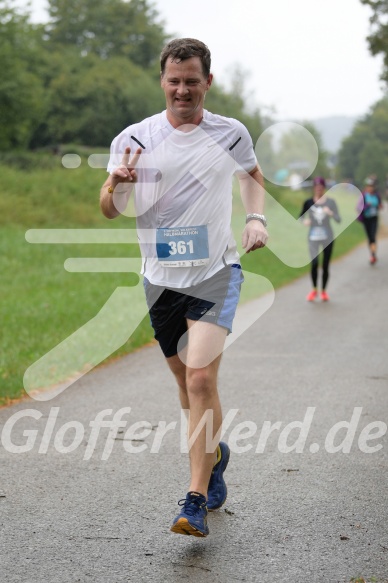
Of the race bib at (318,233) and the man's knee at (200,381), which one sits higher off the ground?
the man's knee at (200,381)

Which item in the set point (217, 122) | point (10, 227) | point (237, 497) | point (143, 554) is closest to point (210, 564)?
point (143, 554)

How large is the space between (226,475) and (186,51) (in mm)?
2462

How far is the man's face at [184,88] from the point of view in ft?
15.1

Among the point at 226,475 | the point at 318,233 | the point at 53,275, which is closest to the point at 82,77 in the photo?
the point at 53,275

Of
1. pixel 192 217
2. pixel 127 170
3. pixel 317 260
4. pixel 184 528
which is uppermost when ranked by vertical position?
pixel 127 170

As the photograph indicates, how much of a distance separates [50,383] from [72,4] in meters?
103

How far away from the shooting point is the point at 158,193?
4.70 metres

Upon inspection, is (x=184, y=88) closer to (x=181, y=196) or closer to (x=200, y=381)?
(x=181, y=196)

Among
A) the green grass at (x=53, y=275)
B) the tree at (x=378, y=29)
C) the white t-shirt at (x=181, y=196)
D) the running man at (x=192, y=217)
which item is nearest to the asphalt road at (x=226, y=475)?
the running man at (x=192, y=217)

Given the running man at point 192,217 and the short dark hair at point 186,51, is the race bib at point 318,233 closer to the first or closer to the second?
the running man at point 192,217

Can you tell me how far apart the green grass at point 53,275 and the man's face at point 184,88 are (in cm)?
399

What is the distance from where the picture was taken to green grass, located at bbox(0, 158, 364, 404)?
10.6 meters

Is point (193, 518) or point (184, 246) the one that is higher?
point (184, 246)

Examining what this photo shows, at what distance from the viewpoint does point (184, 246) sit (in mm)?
4668
